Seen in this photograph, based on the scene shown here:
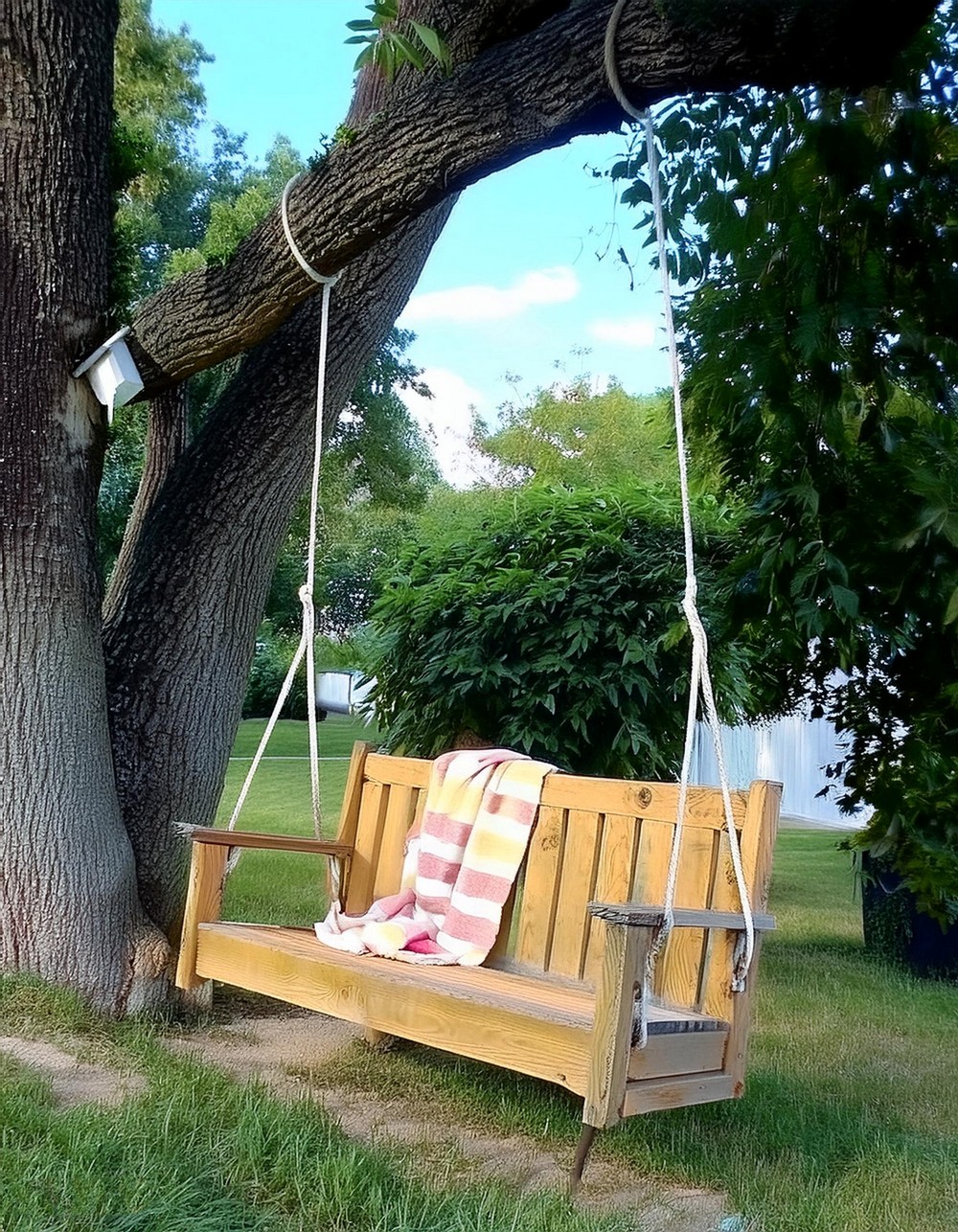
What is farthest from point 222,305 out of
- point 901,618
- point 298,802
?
point 298,802

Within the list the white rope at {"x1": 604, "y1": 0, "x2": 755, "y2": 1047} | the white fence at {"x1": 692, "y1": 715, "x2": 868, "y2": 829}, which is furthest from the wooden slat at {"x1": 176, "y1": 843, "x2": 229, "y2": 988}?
the white fence at {"x1": 692, "y1": 715, "x2": 868, "y2": 829}

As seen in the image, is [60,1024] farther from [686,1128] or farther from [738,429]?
[738,429]

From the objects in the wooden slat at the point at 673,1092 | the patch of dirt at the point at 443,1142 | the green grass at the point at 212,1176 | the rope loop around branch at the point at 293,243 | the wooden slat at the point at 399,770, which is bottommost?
the patch of dirt at the point at 443,1142

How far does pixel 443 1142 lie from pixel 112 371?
2538 mm

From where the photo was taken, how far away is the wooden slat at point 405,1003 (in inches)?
98.4

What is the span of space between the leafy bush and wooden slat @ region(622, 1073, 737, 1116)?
Answer: 8.96 ft

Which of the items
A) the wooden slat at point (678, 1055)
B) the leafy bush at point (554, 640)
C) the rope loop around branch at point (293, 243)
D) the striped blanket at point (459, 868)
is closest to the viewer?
the wooden slat at point (678, 1055)

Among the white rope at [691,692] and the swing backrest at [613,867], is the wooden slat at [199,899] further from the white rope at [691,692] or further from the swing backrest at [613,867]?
the white rope at [691,692]

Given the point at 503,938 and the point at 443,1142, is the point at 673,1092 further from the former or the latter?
the point at 503,938

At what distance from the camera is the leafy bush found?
18.3ft

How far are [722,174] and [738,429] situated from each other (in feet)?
2.36

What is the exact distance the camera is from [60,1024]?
3.59 m

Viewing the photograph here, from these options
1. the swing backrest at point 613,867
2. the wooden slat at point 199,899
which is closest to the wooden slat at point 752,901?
the swing backrest at point 613,867

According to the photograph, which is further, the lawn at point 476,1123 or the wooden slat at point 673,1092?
the wooden slat at point 673,1092
